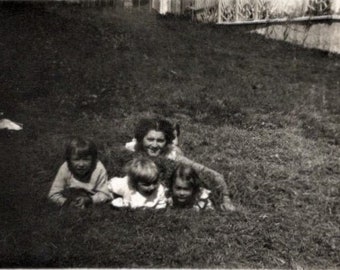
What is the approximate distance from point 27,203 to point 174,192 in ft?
4.66

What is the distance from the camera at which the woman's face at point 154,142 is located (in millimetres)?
6078

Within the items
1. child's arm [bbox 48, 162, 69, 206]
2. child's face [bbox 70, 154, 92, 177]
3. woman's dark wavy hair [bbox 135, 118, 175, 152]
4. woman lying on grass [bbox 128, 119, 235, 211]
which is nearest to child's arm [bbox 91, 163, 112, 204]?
child's face [bbox 70, 154, 92, 177]

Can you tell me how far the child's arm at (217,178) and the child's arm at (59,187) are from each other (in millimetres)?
1331

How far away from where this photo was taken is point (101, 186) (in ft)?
18.1

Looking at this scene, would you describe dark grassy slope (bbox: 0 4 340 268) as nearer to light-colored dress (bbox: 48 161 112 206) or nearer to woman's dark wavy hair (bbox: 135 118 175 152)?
light-colored dress (bbox: 48 161 112 206)

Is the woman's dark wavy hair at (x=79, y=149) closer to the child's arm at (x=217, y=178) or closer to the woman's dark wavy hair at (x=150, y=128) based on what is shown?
the woman's dark wavy hair at (x=150, y=128)

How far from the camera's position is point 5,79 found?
957 centimetres

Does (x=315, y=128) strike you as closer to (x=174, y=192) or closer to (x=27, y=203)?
(x=174, y=192)

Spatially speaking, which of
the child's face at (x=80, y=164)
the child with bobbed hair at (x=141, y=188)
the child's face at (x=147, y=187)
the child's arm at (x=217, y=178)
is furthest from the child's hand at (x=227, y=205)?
the child's face at (x=80, y=164)

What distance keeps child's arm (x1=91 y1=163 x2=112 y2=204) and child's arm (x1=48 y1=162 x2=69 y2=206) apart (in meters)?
0.31

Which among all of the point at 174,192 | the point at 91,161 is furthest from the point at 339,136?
the point at 91,161

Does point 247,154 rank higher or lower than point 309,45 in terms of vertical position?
lower

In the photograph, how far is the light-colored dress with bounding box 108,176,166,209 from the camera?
206 inches

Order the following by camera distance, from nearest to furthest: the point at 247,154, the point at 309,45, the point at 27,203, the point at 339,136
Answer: the point at 27,203 → the point at 247,154 → the point at 339,136 → the point at 309,45
